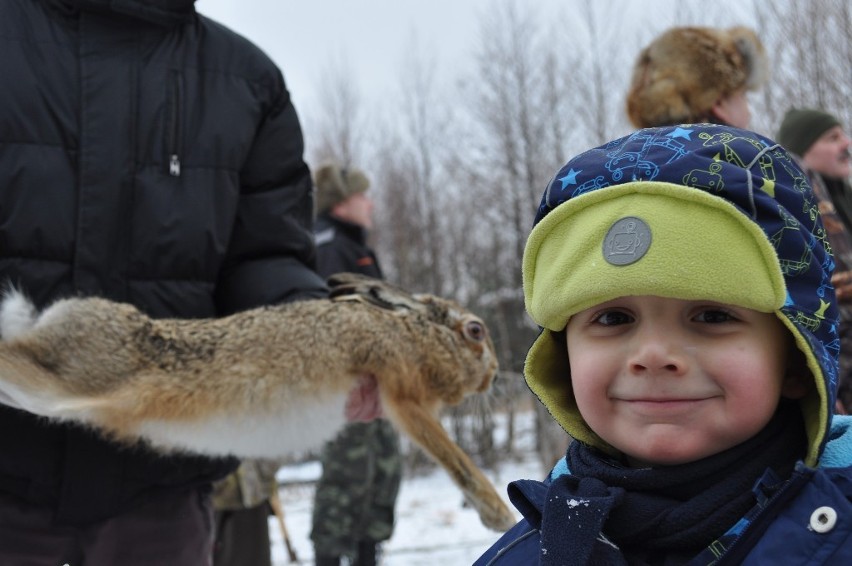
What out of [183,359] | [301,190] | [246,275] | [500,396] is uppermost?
[301,190]

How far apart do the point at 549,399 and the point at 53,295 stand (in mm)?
1286

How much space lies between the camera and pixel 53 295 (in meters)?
2.19

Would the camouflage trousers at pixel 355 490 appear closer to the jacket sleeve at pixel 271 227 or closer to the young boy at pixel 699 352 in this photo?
the jacket sleeve at pixel 271 227

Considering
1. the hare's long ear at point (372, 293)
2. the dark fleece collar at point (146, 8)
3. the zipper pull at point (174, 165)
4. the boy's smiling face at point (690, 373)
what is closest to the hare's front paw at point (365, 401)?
the hare's long ear at point (372, 293)

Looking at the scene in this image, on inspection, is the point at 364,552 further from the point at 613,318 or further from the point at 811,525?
the point at 811,525

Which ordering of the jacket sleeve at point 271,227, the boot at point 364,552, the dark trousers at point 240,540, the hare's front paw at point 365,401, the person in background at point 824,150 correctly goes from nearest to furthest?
1. the jacket sleeve at point 271,227
2. the hare's front paw at point 365,401
3. the person in background at point 824,150
4. the dark trousers at point 240,540
5. the boot at point 364,552

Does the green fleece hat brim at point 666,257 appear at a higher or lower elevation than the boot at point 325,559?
higher

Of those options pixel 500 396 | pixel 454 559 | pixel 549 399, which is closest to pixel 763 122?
pixel 454 559

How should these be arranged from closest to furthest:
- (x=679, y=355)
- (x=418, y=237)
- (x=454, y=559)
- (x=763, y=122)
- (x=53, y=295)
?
(x=679, y=355), (x=53, y=295), (x=454, y=559), (x=763, y=122), (x=418, y=237)

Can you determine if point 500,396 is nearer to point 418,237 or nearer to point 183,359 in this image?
point 183,359

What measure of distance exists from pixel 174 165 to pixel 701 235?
1.49 meters

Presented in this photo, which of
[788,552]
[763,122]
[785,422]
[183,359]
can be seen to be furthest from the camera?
[763,122]

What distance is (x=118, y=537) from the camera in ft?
7.26

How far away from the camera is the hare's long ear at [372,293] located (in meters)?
2.82
